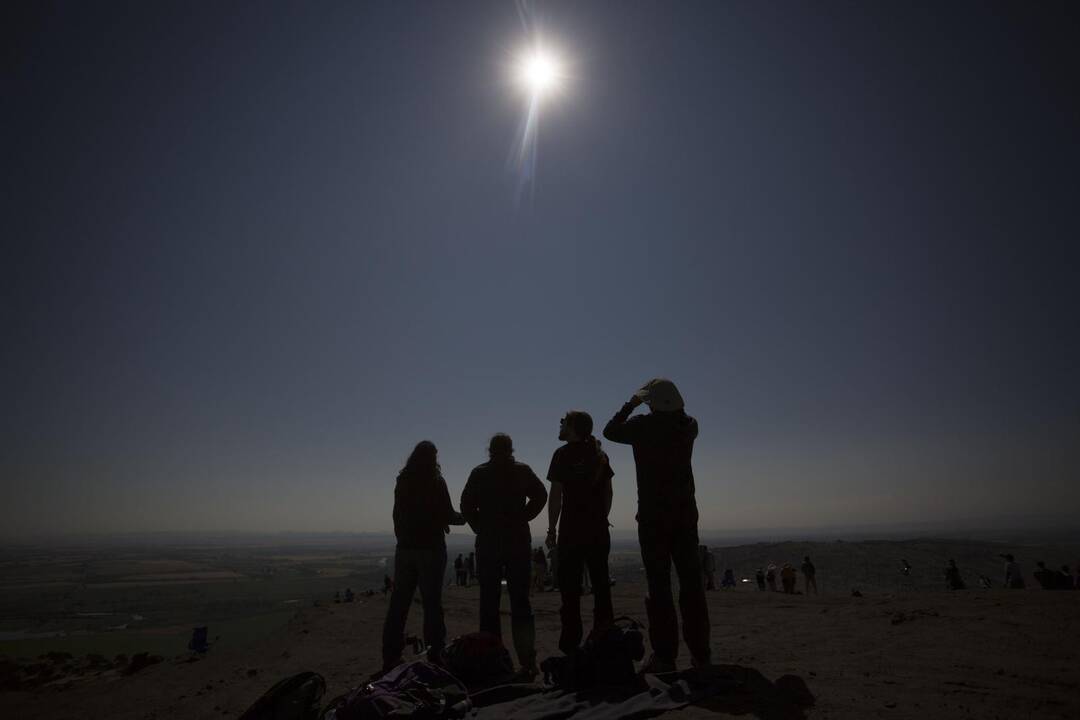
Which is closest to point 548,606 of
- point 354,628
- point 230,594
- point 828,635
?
point 354,628

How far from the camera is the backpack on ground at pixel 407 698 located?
3104mm

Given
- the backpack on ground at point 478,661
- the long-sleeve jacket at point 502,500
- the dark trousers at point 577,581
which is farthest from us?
the long-sleeve jacket at point 502,500

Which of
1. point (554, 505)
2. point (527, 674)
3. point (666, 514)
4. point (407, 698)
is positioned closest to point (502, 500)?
point (554, 505)

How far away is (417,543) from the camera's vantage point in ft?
17.7

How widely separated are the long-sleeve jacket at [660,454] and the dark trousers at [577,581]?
2.06 ft

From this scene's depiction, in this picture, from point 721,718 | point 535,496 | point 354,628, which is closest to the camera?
point 721,718

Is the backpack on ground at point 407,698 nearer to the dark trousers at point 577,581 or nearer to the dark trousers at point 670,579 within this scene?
the dark trousers at point 577,581

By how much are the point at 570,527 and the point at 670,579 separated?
108 cm

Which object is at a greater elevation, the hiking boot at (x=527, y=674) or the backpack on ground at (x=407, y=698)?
the backpack on ground at (x=407, y=698)

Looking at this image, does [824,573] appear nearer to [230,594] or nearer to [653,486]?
[653,486]

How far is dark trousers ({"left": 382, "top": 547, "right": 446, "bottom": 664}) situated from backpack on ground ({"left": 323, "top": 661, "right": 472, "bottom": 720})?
1.42m

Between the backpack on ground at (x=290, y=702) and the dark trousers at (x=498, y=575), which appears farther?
the dark trousers at (x=498, y=575)

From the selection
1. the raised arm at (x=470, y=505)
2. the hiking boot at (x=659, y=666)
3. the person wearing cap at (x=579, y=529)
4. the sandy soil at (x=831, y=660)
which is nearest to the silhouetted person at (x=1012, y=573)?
the sandy soil at (x=831, y=660)

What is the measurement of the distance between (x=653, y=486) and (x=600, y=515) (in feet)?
2.30
